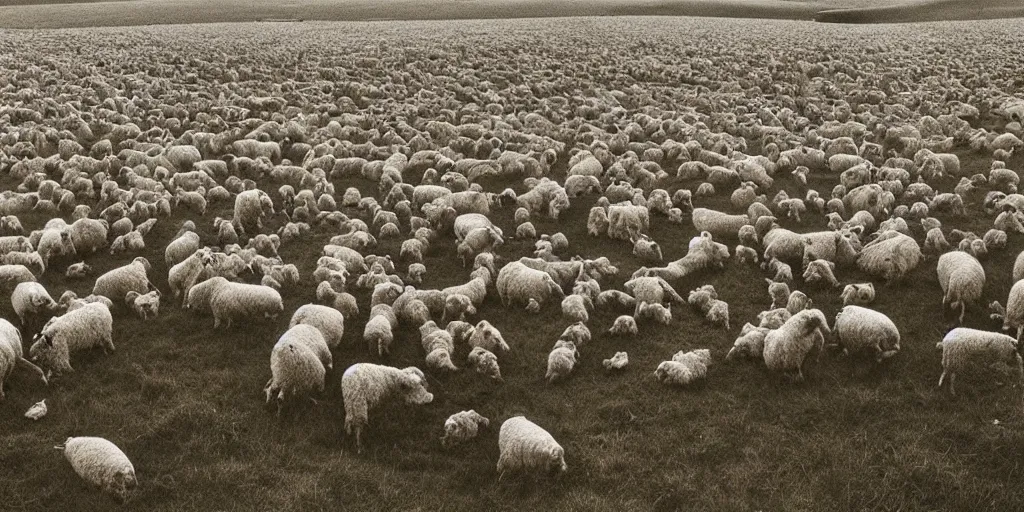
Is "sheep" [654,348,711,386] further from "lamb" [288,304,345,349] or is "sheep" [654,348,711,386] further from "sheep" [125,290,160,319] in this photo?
"sheep" [125,290,160,319]

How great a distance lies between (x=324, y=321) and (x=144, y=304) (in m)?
3.17

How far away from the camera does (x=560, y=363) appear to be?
9.87 meters

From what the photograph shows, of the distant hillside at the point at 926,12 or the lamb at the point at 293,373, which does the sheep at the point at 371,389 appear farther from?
the distant hillside at the point at 926,12

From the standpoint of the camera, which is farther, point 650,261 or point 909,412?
point 650,261

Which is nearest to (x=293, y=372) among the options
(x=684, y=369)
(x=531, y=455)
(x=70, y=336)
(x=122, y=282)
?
(x=531, y=455)

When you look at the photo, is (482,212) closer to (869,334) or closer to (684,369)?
(684,369)

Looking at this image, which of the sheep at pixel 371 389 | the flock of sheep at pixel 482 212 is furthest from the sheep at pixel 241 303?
the sheep at pixel 371 389

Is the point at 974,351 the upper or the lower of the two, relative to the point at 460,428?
upper

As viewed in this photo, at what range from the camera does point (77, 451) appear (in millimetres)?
7996

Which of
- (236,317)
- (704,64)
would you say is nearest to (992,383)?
(236,317)

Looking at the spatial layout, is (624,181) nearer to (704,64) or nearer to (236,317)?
(236,317)

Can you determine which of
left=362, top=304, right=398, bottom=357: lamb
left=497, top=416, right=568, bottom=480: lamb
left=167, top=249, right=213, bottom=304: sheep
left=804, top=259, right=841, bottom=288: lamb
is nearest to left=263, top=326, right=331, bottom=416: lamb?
left=362, top=304, right=398, bottom=357: lamb

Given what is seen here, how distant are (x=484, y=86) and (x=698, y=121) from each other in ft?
30.7

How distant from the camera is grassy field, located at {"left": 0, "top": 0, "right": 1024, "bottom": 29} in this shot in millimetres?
59219
